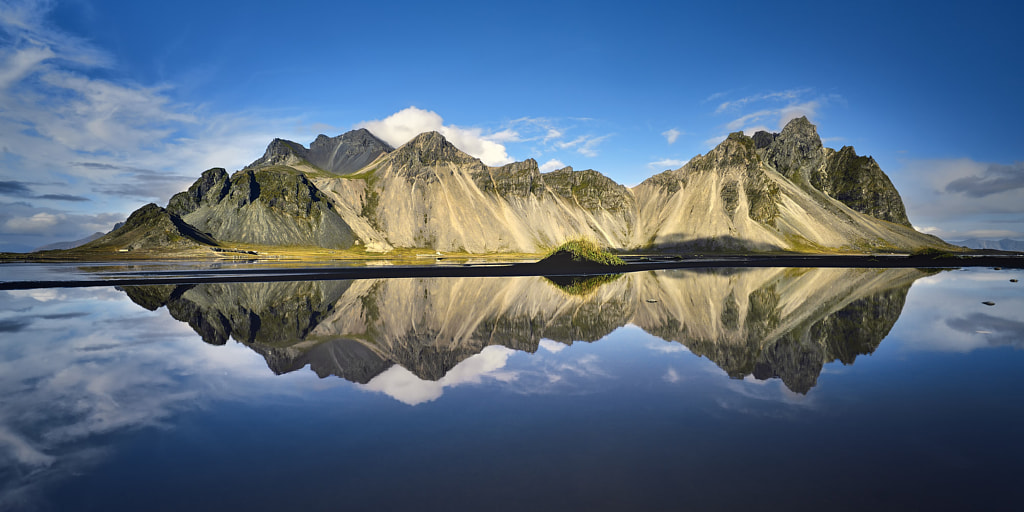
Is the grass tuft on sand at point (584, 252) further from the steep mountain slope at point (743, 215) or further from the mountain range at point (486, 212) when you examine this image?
the steep mountain slope at point (743, 215)

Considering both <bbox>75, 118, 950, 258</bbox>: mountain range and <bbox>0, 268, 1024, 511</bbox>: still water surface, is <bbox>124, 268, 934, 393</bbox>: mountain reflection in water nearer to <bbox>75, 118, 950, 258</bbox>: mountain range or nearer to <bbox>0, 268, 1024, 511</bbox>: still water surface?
<bbox>0, 268, 1024, 511</bbox>: still water surface

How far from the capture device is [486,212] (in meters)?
159

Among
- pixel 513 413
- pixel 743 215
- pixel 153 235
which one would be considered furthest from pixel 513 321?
pixel 743 215

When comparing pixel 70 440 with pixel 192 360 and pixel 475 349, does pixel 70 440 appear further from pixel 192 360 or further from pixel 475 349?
pixel 475 349

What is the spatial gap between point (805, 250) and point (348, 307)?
165m

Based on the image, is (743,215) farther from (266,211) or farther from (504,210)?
(266,211)

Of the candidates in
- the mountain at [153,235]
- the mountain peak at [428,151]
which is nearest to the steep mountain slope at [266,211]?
the mountain at [153,235]

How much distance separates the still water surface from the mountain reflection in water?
185mm

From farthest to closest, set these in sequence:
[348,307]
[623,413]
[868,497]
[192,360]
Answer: [348,307]
[192,360]
[623,413]
[868,497]

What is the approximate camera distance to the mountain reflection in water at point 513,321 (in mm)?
13992

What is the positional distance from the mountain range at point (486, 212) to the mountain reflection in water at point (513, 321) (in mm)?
107273

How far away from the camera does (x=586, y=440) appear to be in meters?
7.77

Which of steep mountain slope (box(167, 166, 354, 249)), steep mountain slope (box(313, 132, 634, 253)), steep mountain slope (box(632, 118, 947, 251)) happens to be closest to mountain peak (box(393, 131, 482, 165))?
steep mountain slope (box(313, 132, 634, 253))

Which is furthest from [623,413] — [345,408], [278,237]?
[278,237]
